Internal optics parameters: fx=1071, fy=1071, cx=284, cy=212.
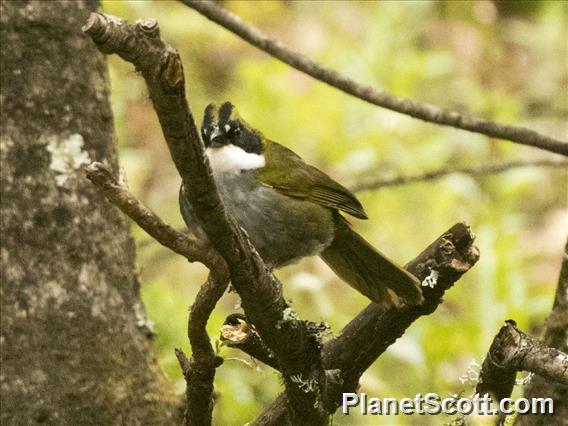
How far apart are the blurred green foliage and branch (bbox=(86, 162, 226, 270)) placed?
383 millimetres

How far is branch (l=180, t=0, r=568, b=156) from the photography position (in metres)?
3.61

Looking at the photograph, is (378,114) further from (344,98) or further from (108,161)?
(108,161)

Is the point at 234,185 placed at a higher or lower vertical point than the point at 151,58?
higher

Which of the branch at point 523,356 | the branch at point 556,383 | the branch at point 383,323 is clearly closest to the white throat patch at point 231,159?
the branch at point 383,323

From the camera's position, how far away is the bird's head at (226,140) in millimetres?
3395

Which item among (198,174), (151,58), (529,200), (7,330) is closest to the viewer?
(151,58)

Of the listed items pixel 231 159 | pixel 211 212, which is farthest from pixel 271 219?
pixel 211 212

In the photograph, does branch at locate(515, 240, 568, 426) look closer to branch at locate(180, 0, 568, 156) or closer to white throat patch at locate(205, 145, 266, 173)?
branch at locate(180, 0, 568, 156)

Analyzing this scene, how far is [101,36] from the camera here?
6.39 feet

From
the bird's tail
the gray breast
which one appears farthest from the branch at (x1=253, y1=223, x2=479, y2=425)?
the gray breast

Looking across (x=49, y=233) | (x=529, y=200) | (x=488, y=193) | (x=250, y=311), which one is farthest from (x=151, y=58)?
(x=529, y=200)

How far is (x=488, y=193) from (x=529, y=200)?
1784 mm

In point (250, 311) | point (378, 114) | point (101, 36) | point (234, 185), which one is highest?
point (378, 114)

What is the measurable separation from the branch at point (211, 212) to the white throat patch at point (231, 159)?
95 cm
